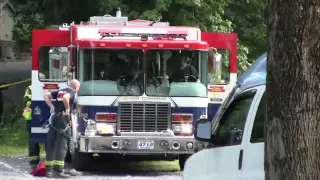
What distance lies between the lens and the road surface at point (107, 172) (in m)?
11.4

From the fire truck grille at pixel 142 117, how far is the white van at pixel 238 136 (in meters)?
5.11

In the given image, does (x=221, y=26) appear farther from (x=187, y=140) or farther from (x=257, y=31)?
(x=187, y=140)

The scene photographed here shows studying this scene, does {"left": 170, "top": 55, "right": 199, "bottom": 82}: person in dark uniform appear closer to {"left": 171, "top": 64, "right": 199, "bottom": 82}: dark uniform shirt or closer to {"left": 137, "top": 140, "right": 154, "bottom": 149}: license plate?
{"left": 171, "top": 64, "right": 199, "bottom": 82}: dark uniform shirt

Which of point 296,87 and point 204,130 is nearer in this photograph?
point 296,87

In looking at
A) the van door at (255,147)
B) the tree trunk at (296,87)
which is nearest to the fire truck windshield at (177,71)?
the van door at (255,147)

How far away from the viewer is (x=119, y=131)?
37.3 ft

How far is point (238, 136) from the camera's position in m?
5.71

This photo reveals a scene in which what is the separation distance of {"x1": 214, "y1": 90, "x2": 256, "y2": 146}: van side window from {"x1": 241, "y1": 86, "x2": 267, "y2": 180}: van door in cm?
15

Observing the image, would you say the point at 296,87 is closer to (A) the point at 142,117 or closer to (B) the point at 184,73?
(A) the point at 142,117

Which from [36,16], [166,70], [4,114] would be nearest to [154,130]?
[166,70]

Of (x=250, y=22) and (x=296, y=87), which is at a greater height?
(x=250, y=22)

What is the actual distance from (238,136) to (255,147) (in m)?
0.34

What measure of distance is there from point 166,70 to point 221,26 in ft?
25.0

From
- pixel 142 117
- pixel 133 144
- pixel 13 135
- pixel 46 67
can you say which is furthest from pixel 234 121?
pixel 13 135
